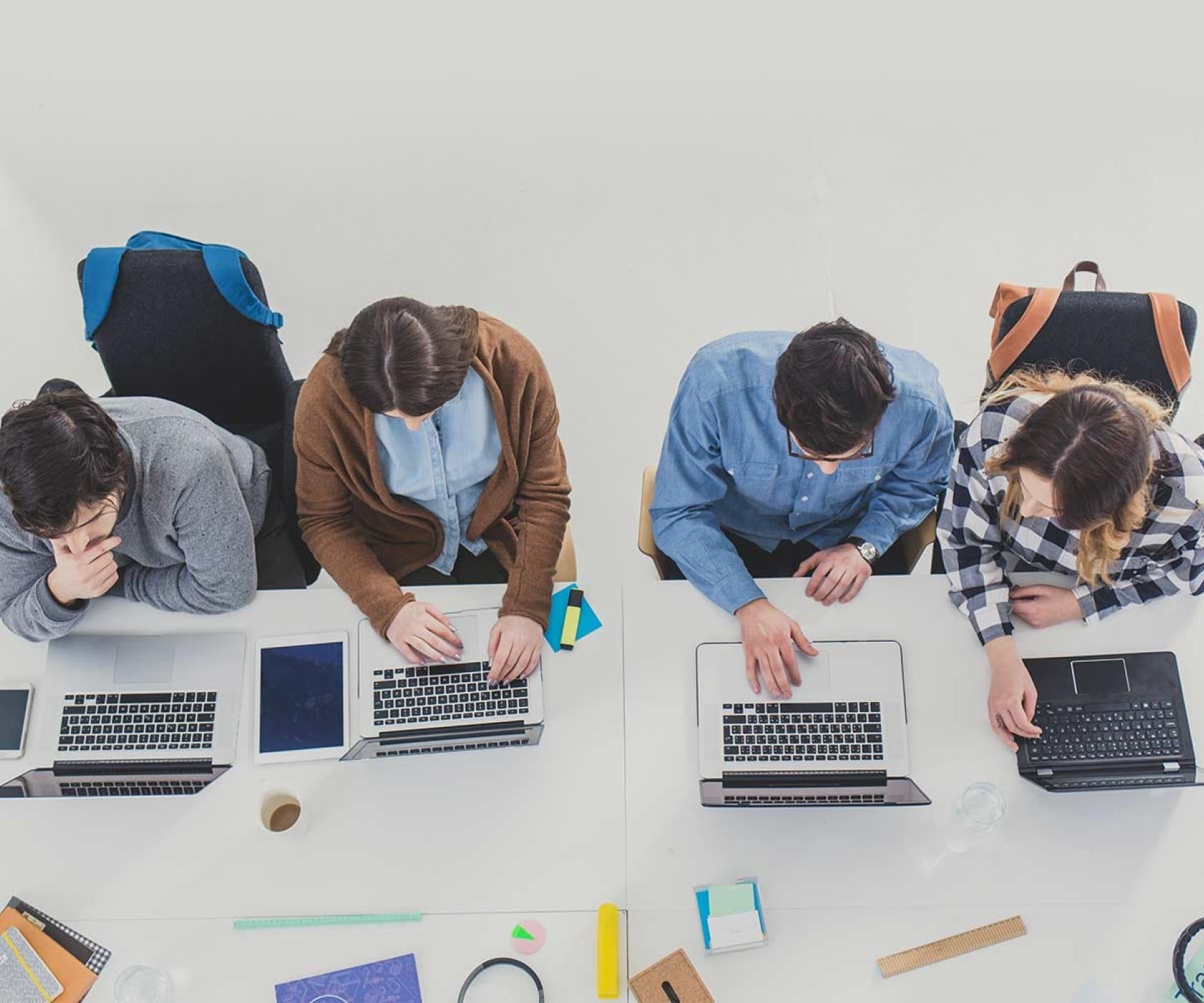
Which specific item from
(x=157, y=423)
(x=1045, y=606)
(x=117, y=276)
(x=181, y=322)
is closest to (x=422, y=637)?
(x=157, y=423)

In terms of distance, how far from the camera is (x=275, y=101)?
3309mm

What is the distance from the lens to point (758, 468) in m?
1.86

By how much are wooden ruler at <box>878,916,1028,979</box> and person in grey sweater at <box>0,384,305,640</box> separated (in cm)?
132

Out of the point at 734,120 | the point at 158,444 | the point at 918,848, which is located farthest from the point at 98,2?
the point at 918,848

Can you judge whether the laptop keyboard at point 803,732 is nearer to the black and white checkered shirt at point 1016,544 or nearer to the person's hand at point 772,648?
the person's hand at point 772,648

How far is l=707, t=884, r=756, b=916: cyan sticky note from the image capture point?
1.55m

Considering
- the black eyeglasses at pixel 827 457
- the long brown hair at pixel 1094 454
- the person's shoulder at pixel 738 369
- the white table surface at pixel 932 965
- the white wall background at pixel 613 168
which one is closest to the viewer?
the long brown hair at pixel 1094 454

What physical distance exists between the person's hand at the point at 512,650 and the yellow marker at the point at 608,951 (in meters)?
0.43

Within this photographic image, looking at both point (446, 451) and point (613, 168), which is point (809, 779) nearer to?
point (446, 451)

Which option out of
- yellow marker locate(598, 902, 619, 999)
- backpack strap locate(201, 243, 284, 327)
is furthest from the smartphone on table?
yellow marker locate(598, 902, 619, 999)

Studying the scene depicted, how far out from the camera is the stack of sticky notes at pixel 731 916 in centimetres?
153

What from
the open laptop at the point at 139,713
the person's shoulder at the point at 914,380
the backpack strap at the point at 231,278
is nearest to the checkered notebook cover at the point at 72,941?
the open laptop at the point at 139,713

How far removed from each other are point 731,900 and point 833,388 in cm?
87

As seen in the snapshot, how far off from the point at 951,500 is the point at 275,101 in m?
2.79
